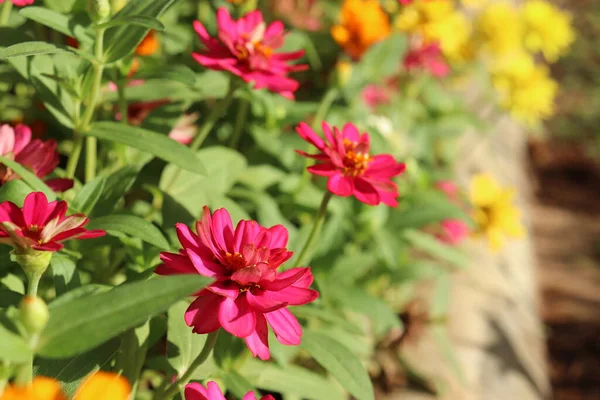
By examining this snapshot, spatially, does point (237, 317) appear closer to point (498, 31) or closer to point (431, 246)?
point (431, 246)

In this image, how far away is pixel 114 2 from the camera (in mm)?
838

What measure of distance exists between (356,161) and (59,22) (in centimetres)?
35

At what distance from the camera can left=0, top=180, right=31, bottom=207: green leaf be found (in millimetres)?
643

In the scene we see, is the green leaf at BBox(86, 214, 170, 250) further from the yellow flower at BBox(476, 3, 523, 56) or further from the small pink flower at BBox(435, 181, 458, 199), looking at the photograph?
the yellow flower at BBox(476, 3, 523, 56)

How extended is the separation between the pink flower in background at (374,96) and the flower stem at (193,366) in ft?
3.32

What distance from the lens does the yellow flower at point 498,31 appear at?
190 cm

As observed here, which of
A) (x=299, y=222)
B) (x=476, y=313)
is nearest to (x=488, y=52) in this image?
(x=476, y=313)

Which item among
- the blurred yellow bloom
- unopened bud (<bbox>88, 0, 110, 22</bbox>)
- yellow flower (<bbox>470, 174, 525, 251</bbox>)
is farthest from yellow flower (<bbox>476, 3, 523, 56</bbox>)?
unopened bud (<bbox>88, 0, 110, 22</bbox>)

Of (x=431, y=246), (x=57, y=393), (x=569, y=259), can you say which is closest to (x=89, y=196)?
(x=57, y=393)

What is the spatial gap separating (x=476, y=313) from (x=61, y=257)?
3.53 feet

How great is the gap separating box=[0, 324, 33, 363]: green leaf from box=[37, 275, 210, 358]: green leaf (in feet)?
0.04

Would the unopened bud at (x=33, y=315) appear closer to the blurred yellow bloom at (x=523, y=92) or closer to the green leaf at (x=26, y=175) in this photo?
the green leaf at (x=26, y=175)

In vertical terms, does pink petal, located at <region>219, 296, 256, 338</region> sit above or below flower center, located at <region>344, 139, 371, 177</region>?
below

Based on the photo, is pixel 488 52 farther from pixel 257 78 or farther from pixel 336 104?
pixel 257 78
